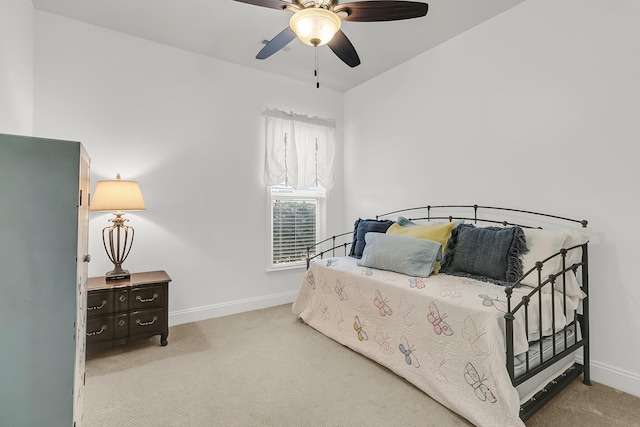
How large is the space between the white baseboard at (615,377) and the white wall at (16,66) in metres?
4.02

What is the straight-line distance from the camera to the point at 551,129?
2.32 meters

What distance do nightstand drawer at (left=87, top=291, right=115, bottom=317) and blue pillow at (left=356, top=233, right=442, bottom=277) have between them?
6.76ft

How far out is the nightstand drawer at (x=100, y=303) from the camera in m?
2.38

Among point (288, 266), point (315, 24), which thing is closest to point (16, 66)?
point (315, 24)

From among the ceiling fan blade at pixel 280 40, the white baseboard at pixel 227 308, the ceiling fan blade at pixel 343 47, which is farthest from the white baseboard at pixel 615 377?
the ceiling fan blade at pixel 280 40

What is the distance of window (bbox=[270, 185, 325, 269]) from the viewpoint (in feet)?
12.5

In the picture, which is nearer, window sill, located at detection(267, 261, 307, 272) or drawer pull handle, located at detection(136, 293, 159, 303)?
drawer pull handle, located at detection(136, 293, 159, 303)

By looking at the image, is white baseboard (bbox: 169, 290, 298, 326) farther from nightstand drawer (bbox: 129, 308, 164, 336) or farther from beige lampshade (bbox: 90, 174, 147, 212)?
beige lampshade (bbox: 90, 174, 147, 212)

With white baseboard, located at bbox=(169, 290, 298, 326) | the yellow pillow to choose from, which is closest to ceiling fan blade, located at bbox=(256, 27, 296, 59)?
the yellow pillow

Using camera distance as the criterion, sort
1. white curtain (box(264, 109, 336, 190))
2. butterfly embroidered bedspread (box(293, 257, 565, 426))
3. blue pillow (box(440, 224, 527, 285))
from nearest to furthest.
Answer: butterfly embroidered bedspread (box(293, 257, 565, 426)) → blue pillow (box(440, 224, 527, 285)) → white curtain (box(264, 109, 336, 190))

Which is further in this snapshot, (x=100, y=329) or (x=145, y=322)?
(x=145, y=322)

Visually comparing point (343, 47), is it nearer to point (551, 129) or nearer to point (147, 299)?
point (551, 129)

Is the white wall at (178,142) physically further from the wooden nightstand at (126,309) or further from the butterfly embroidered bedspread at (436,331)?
the butterfly embroidered bedspread at (436,331)

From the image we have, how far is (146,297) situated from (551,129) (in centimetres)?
341
